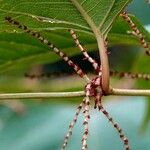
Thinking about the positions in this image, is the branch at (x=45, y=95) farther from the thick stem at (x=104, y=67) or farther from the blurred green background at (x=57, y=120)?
the blurred green background at (x=57, y=120)

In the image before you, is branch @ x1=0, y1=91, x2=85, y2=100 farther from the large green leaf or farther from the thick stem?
the large green leaf

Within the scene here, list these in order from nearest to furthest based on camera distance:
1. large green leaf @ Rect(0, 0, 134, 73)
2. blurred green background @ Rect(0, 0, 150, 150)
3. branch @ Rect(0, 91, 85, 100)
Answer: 1. branch @ Rect(0, 91, 85, 100)
2. large green leaf @ Rect(0, 0, 134, 73)
3. blurred green background @ Rect(0, 0, 150, 150)

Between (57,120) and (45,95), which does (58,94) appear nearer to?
(45,95)

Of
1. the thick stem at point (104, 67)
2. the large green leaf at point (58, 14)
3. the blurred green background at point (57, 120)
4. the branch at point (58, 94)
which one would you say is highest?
the blurred green background at point (57, 120)

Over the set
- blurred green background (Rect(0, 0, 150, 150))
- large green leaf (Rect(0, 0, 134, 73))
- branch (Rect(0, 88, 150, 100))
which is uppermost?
blurred green background (Rect(0, 0, 150, 150))

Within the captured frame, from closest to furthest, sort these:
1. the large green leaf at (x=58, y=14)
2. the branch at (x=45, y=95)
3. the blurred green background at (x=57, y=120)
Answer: the branch at (x=45, y=95) → the large green leaf at (x=58, y=14) → the blurred green background at (x=57, y=120)

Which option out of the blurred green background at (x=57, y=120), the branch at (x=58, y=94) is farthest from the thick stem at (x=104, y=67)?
the blurred green background at (x=57, y=120)

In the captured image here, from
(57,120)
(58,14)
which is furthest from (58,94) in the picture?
(57,120)

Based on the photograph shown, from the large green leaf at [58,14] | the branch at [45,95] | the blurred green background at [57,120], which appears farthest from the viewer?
the blurred green background at [57,120]

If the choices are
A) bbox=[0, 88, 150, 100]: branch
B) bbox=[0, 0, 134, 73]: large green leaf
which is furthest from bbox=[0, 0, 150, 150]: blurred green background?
bbox=[0, 88, 150, 100]: branch
